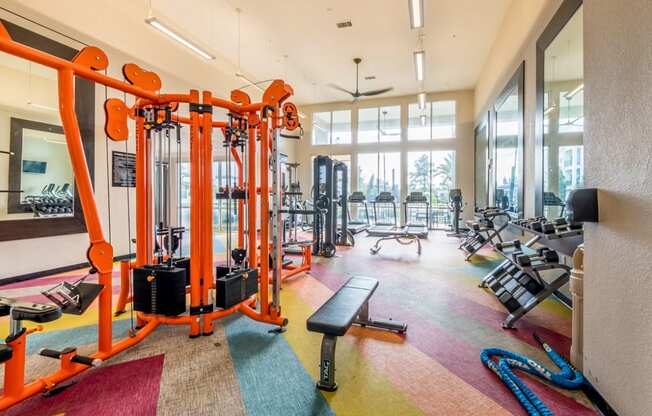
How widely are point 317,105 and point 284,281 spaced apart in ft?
29.4

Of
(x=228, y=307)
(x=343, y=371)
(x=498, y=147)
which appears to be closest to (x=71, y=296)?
(x=228, y=307)

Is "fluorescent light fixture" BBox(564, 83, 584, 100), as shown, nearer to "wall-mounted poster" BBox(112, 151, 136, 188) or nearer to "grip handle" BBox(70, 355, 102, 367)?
"grip handle" BBox(70, 355, 102, 367)

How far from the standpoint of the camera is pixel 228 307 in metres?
2.45

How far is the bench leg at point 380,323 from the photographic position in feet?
8.28

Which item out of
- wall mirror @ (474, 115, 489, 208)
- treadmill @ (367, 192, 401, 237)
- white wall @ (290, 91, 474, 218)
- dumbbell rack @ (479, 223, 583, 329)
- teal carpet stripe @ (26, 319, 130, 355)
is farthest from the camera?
white wall @ (290, 91, 474, 218)

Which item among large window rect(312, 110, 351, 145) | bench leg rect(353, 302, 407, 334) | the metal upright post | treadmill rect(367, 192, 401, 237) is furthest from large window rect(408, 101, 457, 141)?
bench leg rect(353, 302, 407, 334)

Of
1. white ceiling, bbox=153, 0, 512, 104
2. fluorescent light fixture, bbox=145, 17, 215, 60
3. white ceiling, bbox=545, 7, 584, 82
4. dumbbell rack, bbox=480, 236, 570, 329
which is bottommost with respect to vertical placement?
dumbbell rack, bbox=480, 236, 570, 329

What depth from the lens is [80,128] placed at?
183 inches

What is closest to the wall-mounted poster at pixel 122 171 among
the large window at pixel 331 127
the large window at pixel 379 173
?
the large window at pixel 331 127

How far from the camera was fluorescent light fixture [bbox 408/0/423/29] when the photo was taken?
14.0 ft

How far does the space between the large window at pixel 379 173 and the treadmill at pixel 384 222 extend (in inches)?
18.6

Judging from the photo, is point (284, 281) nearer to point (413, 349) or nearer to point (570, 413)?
point (413, 349)

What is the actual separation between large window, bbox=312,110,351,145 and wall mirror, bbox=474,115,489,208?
436cm

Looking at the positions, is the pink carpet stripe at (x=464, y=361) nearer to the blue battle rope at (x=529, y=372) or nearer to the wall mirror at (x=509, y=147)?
the blue battle rope at (x=529, y=372)
